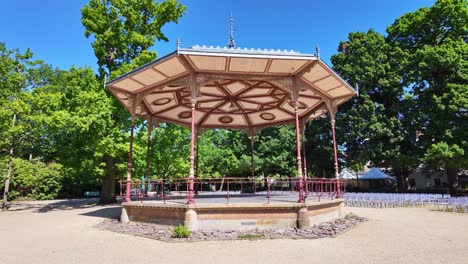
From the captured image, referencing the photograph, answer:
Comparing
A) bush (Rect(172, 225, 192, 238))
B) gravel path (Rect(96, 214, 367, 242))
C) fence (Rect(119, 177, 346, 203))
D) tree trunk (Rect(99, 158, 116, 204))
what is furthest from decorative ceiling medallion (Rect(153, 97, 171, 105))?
tree trunk (Rect(99, 158, 116, 204))

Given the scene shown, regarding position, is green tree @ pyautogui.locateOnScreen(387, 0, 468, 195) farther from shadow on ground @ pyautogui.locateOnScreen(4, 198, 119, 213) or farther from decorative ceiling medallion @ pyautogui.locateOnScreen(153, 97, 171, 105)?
shadow on ground @ pyautogui.locateOnScreen(4, 198, 119, 213)

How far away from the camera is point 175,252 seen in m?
7.96

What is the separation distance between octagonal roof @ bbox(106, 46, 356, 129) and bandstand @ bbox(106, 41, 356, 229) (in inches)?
1.4

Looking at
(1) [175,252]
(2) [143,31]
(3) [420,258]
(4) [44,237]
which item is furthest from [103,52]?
(3) [420,258]

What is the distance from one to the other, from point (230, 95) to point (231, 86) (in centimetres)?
156

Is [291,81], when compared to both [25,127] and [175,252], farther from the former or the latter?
[25,127]

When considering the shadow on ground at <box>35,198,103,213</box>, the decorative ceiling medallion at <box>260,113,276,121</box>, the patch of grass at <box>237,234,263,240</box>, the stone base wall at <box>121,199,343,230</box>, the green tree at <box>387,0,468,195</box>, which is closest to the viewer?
the patch of grass at <box>237,234,263,240</box>

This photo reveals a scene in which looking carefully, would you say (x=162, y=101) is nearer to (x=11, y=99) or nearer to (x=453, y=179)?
(x=11, y=99)

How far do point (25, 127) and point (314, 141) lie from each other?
87.1 feet

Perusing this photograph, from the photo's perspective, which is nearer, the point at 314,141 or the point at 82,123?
the point at 82,123

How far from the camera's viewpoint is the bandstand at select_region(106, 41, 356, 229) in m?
10.4

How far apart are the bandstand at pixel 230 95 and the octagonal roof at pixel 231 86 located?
0.04 metres

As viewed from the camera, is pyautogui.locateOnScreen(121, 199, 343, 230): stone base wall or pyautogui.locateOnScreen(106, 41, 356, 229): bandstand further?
pyautogui.locateOnScreen(106, 41, 356, 229): bandstand

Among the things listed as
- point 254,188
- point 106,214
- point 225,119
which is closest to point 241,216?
point 254,188
